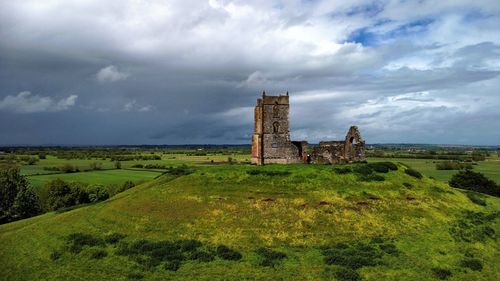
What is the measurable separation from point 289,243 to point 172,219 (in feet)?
30.8

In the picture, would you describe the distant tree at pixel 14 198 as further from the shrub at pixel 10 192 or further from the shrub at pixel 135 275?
the shrub at pixel 135 275

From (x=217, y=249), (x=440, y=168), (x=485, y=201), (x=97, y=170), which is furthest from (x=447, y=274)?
(x=97, y=170)

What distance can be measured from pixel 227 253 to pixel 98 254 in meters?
8.58

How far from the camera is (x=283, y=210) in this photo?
31.2 metres

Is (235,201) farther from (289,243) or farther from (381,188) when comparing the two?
(381,188)

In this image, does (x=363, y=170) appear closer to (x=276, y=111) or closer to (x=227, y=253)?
(x=276, y=111)

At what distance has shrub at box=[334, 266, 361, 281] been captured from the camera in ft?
75.2

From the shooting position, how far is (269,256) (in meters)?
25.0

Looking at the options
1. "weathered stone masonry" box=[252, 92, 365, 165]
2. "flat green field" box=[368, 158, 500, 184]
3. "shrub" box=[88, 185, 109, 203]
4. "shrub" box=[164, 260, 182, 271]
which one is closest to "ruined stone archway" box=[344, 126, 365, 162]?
"weathered stone masonry" box=[252, 92, 365, 165]

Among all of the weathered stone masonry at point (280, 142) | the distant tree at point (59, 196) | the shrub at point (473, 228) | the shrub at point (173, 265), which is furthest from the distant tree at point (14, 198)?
the shrub at point (473, 228)

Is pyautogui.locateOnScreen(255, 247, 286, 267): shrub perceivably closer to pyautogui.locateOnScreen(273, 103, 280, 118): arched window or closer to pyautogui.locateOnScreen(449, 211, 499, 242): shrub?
pyautogui.locateOnScreen(449, 211, 499, 242): shrub

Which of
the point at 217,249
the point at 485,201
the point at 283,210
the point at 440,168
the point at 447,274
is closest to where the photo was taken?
the point at 447,274

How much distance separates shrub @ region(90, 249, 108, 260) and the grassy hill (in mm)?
74

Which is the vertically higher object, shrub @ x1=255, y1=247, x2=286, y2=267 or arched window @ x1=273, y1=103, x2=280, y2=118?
arched window @ x1=273, y1=103, x2=280, y2=118
